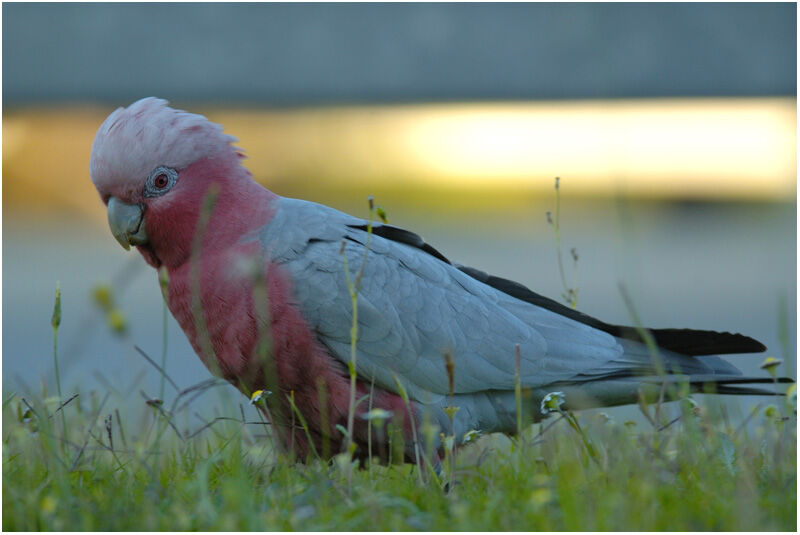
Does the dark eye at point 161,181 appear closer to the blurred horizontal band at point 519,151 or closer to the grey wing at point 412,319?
the grey wing at point 412,319

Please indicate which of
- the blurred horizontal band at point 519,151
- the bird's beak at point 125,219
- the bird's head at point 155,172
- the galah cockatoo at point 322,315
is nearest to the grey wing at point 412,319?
the galah cockatoo at point 322,315

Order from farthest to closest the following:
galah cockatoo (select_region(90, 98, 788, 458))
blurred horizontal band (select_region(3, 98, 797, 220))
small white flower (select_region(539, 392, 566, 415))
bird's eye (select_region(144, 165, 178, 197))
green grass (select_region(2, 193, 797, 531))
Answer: blurred horizontal band (select_region(3, 98, 797, 220)) → bird's eye (select_region(144, 165, 178, 197)) → galah cockatoo (select_region(90, 98, 788, 458)) → small white flower (select_region(539, 392, 566, 415)) → green grass (select_region(2, 193, 797, 531))

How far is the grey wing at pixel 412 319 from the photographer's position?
2805 millimetres

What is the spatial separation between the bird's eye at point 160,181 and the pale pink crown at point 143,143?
2 centimetres

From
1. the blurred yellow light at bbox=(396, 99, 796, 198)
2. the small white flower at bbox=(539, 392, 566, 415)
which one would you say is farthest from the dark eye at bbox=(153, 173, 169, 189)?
the blurred yellow light at bbox=(396, 99, 796, 198)

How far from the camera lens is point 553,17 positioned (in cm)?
832

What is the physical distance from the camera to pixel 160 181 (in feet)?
9.57

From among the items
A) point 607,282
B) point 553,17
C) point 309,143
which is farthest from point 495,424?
point 309,143

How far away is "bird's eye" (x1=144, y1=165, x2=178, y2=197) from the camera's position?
9.52ft

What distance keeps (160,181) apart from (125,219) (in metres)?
0.17

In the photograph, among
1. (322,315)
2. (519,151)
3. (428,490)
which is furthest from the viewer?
(519,151)

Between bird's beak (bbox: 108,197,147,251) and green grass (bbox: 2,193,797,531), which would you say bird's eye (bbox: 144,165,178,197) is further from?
green grass (bbox: 2,193,797,531)

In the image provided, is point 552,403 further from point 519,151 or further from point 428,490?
point 519,151

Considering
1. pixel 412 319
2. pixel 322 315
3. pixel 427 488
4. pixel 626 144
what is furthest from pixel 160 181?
pixel 626 144
